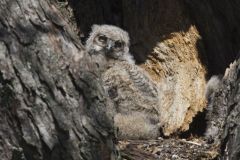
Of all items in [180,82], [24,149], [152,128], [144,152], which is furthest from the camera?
[180,82]

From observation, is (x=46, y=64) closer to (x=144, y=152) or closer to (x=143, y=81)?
(x=144, y=152)

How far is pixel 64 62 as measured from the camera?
4.63 metres

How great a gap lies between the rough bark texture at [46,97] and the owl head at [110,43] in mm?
3555

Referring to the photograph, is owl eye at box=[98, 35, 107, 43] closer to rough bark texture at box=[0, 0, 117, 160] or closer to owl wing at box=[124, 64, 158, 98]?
owl wing at box=[124, 64, 158, 98]

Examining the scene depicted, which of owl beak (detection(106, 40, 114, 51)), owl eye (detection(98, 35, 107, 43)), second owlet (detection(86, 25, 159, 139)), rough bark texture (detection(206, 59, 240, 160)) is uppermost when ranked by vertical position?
owl eye (detection(98, 35, 107, 43))

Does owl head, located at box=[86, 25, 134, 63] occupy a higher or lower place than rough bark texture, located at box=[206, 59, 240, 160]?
higher

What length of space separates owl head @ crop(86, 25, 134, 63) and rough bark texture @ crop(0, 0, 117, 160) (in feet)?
11.7

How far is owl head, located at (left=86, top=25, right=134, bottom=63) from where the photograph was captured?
27.3ft

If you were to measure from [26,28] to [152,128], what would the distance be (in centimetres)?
329

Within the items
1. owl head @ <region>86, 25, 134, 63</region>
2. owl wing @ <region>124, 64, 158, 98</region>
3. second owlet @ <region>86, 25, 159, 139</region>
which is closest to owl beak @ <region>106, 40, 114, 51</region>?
owl head @ <region>86, 25, 134, 63</region>

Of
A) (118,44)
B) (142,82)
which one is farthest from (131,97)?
(118,44)

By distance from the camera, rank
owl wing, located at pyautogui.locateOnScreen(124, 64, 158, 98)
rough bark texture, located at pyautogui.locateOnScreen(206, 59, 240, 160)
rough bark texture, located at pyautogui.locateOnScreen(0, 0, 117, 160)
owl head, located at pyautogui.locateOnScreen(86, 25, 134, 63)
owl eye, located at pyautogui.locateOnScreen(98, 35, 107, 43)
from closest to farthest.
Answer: rough bark texture, located at pyautogui.locateOnScreen(0, 0, 117, 160)
rough bark texture, located at pyautogui.locateOnScreen(206, 59, 240, 160)
owl wing, located at pyautogui.locateOnScreen(124, 64, 158, 98)
owl head, located at pyautogui.locateOnScreen(86, 25, 134, 63)
owl eye, located at pyautogui.locateOnScreen(98, 35, 107, 43)

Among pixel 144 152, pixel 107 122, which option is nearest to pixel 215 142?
pixel 144 152

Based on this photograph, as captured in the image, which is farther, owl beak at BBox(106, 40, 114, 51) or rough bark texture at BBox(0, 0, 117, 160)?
owl beak at BBox(106, 40, 114, 51)
